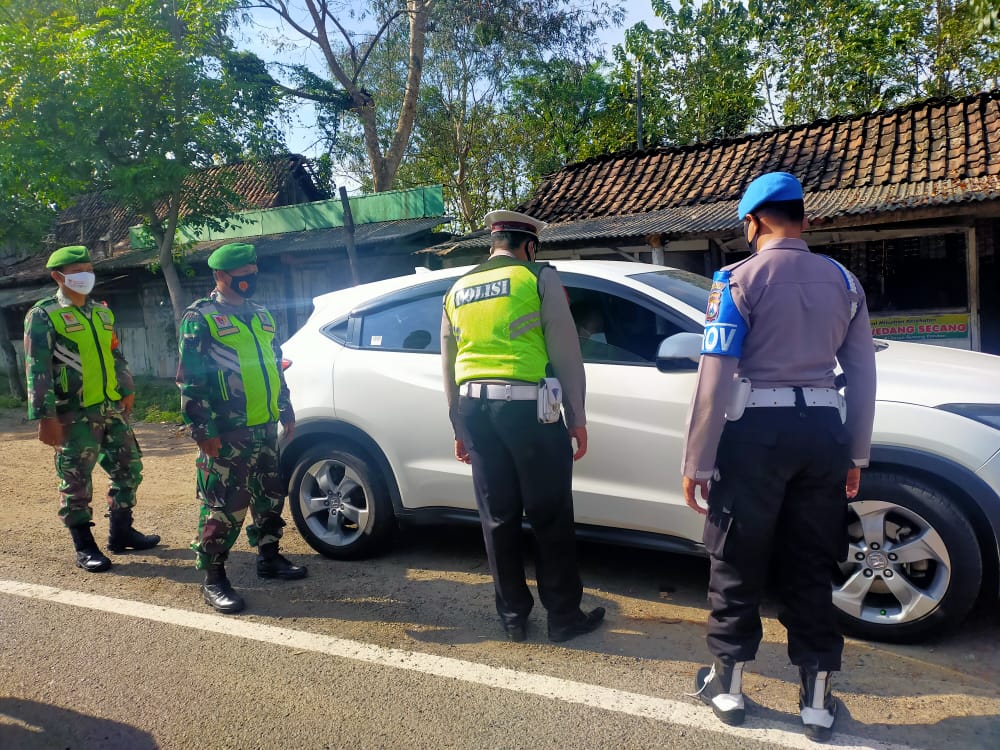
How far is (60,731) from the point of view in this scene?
280cm

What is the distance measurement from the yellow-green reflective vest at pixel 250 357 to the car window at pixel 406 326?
611mm

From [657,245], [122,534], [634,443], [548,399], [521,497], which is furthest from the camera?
[657,245]

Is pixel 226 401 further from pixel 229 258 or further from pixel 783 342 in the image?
pixel 783 342

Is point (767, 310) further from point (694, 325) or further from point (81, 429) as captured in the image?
point (81, 429)

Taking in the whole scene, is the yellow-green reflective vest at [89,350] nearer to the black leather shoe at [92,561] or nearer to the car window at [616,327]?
the black leather shoe at [92,561]

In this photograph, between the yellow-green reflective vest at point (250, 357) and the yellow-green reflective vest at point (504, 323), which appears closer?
the yellow-green reflective vest at point (504, 323)

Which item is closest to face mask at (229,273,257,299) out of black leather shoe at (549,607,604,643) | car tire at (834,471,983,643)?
black leather shoe at (549,607,604,643)

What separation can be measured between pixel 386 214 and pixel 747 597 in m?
13.4

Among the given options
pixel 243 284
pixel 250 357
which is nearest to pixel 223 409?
pixel 250 357

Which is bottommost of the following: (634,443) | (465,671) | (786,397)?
(465,671)

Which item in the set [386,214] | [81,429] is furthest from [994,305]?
[386,214]

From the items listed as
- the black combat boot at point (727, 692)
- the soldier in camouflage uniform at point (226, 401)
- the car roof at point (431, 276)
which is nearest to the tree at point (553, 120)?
the car roof at point (431, 276)

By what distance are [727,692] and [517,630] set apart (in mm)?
1010

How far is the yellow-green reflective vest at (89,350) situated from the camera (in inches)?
177
